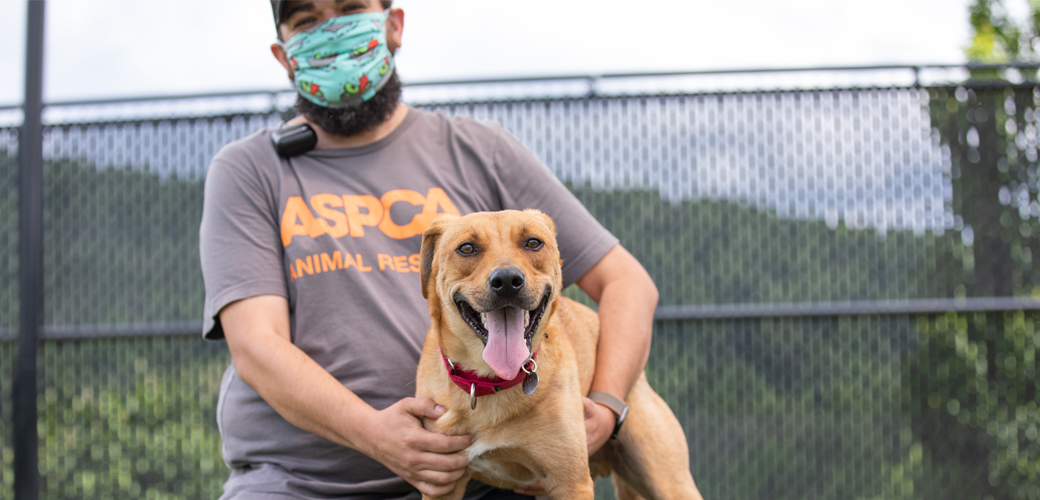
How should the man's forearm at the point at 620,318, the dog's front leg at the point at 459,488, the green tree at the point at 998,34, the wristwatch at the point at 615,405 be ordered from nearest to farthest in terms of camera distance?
the dog's front leg at the point at 459,488 → the wristwatch at the point at 615,405 → the man's forearm at the point at 620,318 → the green tree at the point at 998,34

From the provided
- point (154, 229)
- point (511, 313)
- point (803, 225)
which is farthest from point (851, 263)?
point (154, 229)

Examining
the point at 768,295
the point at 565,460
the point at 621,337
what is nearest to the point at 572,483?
the point at 565,460

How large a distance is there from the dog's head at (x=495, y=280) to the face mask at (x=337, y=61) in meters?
0.79

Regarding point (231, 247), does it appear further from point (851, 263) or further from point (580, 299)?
point (851, 263)

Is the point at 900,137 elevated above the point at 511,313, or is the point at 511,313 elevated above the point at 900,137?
the point at 900,137

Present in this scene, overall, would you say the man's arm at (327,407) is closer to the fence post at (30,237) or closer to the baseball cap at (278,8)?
the baseball cap at (278,8)

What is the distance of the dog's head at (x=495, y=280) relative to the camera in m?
1.70

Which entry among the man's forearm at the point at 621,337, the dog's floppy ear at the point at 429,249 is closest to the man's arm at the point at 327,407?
the dog's floppy ear at the point at 429,249

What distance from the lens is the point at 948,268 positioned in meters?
4.33

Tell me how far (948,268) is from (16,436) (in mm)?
6250

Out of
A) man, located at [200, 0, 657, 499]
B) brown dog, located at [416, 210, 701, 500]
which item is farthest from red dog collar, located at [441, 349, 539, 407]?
man, located at [200, 0, 657, 499]

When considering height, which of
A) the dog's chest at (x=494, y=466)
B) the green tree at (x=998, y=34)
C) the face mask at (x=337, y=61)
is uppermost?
the green tree at (x=998, y=34)

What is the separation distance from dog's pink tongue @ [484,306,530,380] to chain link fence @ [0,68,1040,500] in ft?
8.26

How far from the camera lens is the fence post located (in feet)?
13.4
